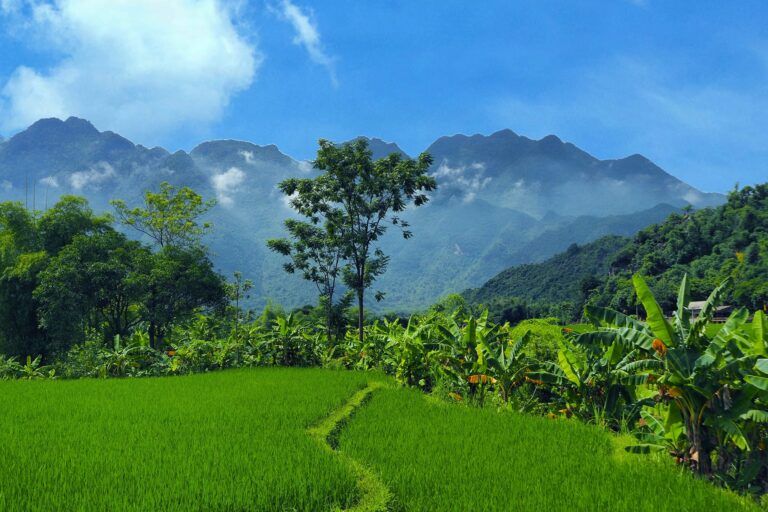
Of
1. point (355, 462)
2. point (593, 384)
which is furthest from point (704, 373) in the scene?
point (355, 462)

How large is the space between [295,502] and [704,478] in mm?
3834

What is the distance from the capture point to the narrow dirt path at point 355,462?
13.8 ft

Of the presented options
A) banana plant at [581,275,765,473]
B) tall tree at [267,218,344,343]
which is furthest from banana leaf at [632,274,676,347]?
tall tree at [267,218,344,343]

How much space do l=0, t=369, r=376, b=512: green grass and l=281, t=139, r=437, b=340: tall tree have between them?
10.9 metres

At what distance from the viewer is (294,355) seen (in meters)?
15.4

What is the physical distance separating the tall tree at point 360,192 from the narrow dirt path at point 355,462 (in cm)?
1157

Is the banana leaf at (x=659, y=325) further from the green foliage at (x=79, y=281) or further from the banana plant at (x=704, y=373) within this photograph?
the green foliage at (x=79, y=281)

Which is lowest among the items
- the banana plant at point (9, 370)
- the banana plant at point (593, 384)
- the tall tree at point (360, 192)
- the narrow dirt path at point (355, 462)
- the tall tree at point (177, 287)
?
the banana plant at point (9, 370)

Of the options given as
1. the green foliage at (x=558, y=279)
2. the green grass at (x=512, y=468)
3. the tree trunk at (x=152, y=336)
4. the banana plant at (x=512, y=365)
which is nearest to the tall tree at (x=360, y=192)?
the tree trunk at (x=152, y=336)

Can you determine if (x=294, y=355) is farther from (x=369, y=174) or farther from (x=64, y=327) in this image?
(x=64, y=327)

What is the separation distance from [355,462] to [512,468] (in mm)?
1544

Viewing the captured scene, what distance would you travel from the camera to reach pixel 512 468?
5016mm

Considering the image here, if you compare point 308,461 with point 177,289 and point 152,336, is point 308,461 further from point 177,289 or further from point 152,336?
point 152,336

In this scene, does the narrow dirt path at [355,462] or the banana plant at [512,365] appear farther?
the banana plant at [512,365]
